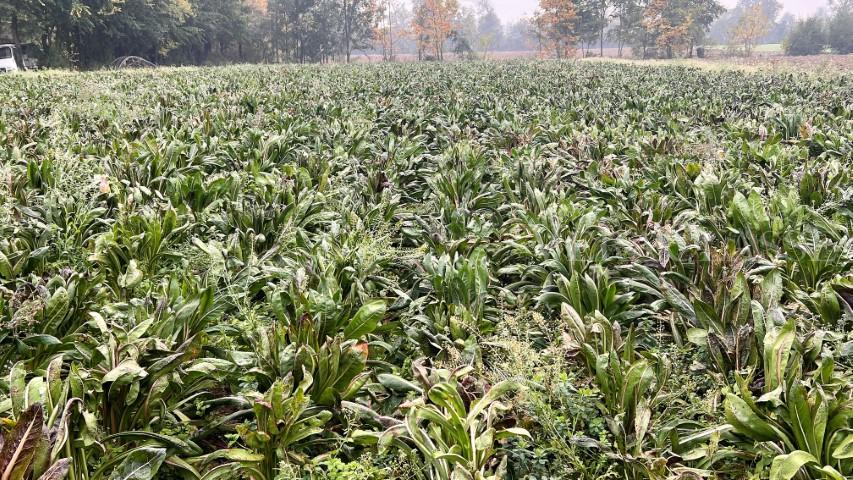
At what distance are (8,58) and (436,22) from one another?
45950mm

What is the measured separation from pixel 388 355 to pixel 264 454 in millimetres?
1059

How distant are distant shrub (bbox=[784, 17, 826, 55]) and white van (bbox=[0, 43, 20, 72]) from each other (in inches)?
2918

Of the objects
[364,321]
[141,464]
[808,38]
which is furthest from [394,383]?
[808,38]

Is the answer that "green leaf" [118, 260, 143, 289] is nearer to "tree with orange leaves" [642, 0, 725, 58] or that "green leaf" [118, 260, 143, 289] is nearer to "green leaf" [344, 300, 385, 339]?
"green leaf" [344, 300, 385, 339]

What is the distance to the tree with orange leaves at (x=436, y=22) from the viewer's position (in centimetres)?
6750

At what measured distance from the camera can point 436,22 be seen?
67250 mm

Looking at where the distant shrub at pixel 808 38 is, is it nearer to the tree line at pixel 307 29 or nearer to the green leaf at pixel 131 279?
the tree line at pixel 307 29

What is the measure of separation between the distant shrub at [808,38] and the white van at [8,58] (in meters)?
74.1

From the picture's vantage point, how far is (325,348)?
253 cm

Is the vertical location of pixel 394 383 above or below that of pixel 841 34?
below

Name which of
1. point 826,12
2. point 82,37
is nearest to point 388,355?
point 82,37

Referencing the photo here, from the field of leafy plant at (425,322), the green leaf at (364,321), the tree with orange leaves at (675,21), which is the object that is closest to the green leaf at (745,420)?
the field of leafy plant at (425,322)

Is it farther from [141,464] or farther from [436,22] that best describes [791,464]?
[436,22]

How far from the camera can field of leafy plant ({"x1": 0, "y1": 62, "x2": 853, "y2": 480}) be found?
84.6 inches
